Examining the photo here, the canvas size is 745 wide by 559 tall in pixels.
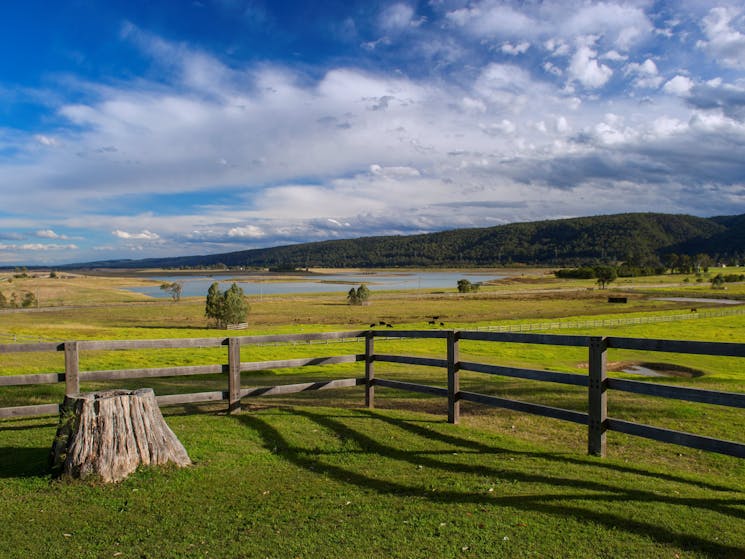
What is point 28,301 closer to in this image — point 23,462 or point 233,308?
point 233,308

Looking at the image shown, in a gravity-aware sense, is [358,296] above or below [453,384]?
below

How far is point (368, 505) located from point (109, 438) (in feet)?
9.96

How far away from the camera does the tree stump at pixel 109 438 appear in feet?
20.0

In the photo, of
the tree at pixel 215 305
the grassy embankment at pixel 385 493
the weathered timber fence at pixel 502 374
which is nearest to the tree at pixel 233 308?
the tree at pixel 215 305

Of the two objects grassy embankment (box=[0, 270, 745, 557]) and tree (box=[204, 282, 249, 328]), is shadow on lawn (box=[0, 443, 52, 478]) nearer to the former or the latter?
grassy embankment (box=[0, 270, 745, 557])

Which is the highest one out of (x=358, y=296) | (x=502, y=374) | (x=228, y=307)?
(x=502, y=374)

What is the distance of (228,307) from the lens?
61.4 metres

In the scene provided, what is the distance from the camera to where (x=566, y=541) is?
469 centimetres

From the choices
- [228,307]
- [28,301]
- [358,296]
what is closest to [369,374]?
[228,307]

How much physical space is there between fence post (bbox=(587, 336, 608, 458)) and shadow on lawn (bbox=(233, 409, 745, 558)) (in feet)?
1.16

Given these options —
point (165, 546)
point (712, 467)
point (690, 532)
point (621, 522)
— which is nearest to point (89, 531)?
point (165, 546)

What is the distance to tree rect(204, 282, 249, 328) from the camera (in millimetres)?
61653

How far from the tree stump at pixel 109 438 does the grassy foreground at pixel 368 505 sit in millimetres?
210

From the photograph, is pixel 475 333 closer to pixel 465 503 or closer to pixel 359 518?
pixel 465 503
